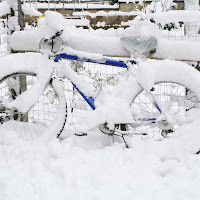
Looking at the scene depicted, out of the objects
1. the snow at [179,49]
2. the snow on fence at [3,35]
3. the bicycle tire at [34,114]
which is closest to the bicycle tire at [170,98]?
the snow at [179,49]

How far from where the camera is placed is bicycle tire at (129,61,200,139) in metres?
2.62

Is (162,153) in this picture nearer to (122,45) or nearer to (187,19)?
(122,45)

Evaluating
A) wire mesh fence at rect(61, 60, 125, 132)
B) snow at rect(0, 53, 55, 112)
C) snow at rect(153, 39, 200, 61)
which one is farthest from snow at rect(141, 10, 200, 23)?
snow at rect(0, 53, 55, 112)

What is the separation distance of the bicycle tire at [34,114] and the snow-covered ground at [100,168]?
0.54ft

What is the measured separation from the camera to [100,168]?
2.38 metres

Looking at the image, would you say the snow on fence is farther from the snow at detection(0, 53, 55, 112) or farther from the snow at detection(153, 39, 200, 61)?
the snow at detection(153, 39, 200, 61)

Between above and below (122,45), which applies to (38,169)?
below

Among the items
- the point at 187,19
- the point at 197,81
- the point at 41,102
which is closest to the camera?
the point at 197,81

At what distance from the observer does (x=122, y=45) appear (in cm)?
287

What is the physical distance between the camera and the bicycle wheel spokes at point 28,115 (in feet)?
9.96

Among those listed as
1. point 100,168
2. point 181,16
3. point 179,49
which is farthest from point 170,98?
point 100,168

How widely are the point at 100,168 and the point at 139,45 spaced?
1283 millimetres

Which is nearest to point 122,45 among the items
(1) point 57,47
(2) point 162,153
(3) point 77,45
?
(3) point 77,45

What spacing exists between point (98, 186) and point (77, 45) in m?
1.52
